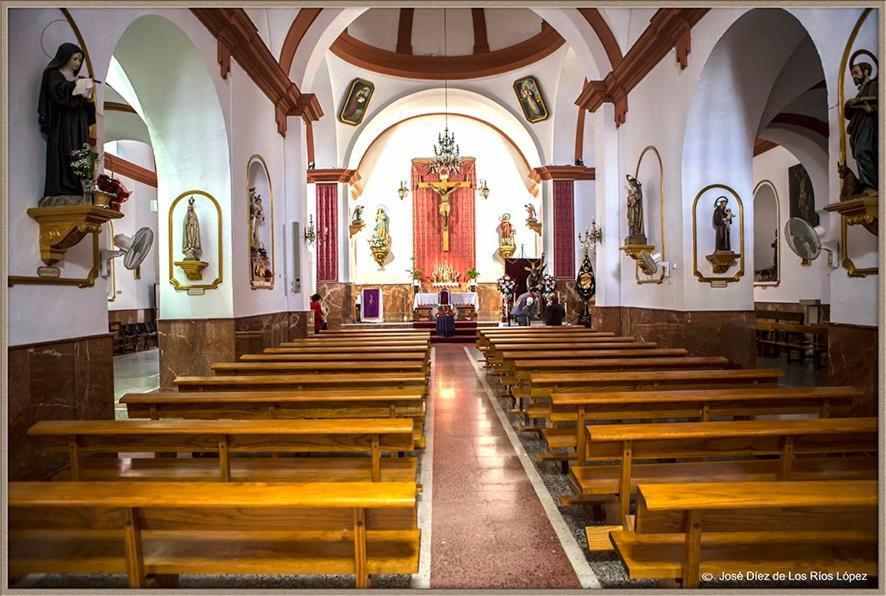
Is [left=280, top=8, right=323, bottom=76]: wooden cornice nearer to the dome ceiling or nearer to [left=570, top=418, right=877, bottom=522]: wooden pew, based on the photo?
the dome ceiling

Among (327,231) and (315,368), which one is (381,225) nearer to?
(327,231)

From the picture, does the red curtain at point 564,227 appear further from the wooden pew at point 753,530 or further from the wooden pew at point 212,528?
the wooden pew at point 212,528

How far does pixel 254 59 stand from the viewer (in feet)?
27.0

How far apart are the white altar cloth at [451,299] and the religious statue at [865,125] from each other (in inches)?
576

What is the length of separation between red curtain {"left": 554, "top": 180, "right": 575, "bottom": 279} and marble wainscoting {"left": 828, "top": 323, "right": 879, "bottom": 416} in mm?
11716

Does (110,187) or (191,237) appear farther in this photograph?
(191,237)

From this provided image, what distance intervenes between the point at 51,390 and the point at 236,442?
1659 mm

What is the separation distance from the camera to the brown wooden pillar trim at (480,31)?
15227 mm

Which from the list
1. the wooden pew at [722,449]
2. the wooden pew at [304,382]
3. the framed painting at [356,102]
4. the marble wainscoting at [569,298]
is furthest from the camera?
the marble wainscoting at [569,298]

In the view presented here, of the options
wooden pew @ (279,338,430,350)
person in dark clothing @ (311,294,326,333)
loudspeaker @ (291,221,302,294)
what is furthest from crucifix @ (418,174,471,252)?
wooden pew @ (279,338,430,350)

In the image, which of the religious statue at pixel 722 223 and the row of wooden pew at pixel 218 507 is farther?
the religious statue at pixel 722 223

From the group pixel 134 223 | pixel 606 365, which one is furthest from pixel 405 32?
pixel 606 365

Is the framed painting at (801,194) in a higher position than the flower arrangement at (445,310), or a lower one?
higher

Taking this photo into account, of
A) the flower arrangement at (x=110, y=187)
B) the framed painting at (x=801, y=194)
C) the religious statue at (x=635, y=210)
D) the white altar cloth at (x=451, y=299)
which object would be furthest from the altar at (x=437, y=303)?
the flower arrangement at (x=110, y=187)
